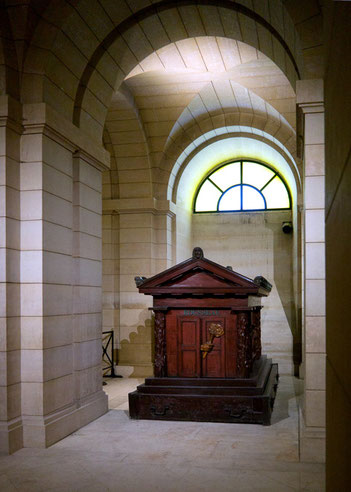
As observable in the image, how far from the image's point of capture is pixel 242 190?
15.5 meters

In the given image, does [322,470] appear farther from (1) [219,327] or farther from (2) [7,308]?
(2) [7,308]

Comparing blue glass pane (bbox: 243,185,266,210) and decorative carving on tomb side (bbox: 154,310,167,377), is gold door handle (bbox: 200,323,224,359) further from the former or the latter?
blue glass pane (bbox: 243,185,266,210)

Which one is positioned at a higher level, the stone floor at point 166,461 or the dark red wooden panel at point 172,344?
the dark red wooden panel at point 172,344

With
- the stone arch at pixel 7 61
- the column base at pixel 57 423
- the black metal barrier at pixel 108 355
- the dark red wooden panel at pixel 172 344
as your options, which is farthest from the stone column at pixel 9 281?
the black metal barrier at pixel 108 355

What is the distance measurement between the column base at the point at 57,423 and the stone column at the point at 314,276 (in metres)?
2.97

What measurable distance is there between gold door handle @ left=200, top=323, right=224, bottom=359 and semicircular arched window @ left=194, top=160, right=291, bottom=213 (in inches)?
303

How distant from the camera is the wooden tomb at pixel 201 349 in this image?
763 centimetres

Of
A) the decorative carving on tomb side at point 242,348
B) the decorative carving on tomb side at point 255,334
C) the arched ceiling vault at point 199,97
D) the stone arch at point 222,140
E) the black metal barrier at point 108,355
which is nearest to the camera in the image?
the decorative carving on tomb side at point 242,348

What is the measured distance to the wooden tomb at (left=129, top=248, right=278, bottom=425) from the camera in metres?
7.63

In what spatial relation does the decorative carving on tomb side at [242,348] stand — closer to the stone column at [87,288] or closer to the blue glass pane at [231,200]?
the stone column at [87,288]

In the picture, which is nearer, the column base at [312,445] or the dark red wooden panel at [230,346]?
the column base at [312,445]

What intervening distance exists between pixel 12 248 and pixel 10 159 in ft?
3.54

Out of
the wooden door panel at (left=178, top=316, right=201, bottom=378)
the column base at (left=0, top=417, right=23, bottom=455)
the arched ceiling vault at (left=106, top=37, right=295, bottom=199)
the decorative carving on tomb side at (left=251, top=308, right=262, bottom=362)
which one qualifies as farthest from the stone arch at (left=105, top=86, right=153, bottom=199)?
the column base at (left=0, top=417, right=23, bottom=455)

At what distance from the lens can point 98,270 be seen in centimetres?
832
